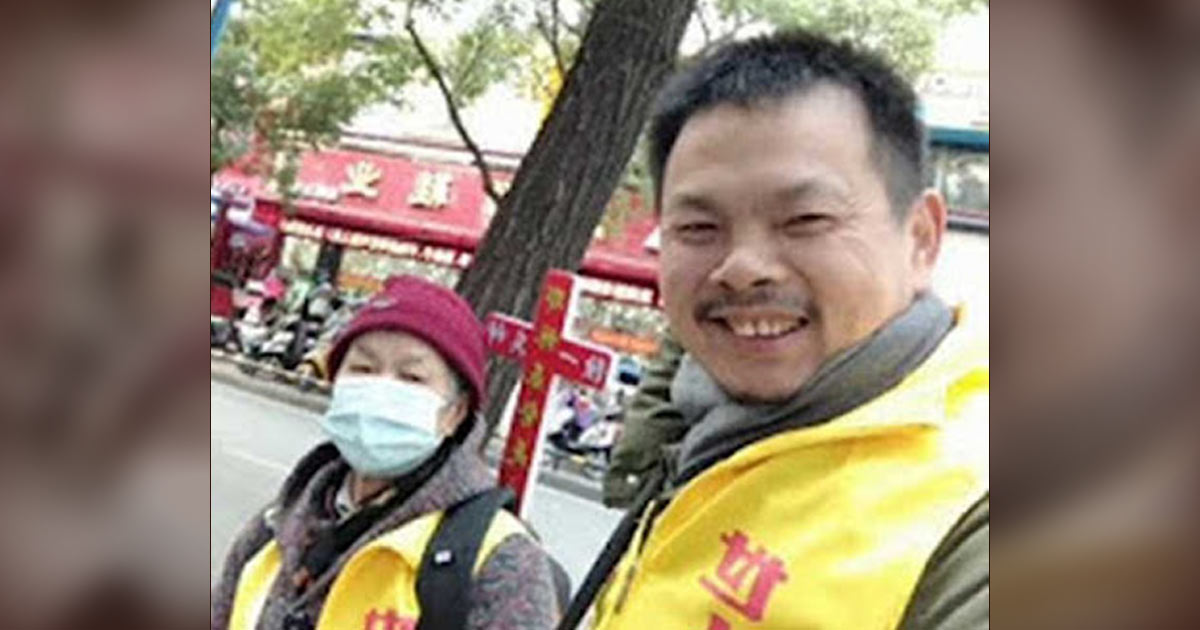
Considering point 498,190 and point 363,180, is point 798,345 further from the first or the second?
point 363,180

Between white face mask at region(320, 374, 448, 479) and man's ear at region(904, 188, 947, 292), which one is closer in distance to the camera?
man's ear at region(904, 188, 947, 292)

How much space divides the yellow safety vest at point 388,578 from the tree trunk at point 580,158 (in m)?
1.44

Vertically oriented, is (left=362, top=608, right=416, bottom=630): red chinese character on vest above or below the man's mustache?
below

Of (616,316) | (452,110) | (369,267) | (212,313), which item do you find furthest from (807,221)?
(369,267)

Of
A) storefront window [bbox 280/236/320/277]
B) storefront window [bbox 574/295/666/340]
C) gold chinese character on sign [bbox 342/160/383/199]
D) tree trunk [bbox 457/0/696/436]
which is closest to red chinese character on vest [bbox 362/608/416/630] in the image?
tree trunk [bbox 457/0/696/436]

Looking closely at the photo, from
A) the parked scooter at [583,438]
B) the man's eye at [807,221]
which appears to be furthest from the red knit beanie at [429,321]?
the parked scooter at [583,438]

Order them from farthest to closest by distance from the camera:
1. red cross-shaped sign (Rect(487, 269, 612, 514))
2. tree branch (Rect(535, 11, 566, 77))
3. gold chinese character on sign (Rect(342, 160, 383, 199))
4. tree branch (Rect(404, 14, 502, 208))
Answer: gold chinese character on sign (Rect(342, 160, 383, 199)) → tree branch (Rect(535, 11, 566, 77)) → tree branch (Rect(404, 14, 502, 208)) → red cross-shaped sign (Rect(487, 269, 612, 514))

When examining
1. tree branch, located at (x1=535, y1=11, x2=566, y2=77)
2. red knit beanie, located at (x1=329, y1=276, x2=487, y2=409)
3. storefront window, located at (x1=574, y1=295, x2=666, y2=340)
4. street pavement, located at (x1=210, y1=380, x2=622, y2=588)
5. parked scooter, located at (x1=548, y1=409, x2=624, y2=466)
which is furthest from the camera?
storefront window, located at (x1=574, y1=295, x2=666, y2=340)

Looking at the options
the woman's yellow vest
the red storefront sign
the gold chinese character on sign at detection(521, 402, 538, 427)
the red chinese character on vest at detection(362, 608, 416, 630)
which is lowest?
the red storefront sign

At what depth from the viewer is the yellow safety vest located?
161cm

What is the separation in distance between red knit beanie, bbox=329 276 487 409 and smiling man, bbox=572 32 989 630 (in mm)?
847

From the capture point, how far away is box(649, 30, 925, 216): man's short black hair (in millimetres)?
953

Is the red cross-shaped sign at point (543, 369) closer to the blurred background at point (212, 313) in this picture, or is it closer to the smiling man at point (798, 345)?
the smiling man at point (798, 345)

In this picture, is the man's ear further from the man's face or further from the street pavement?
the street pavement
